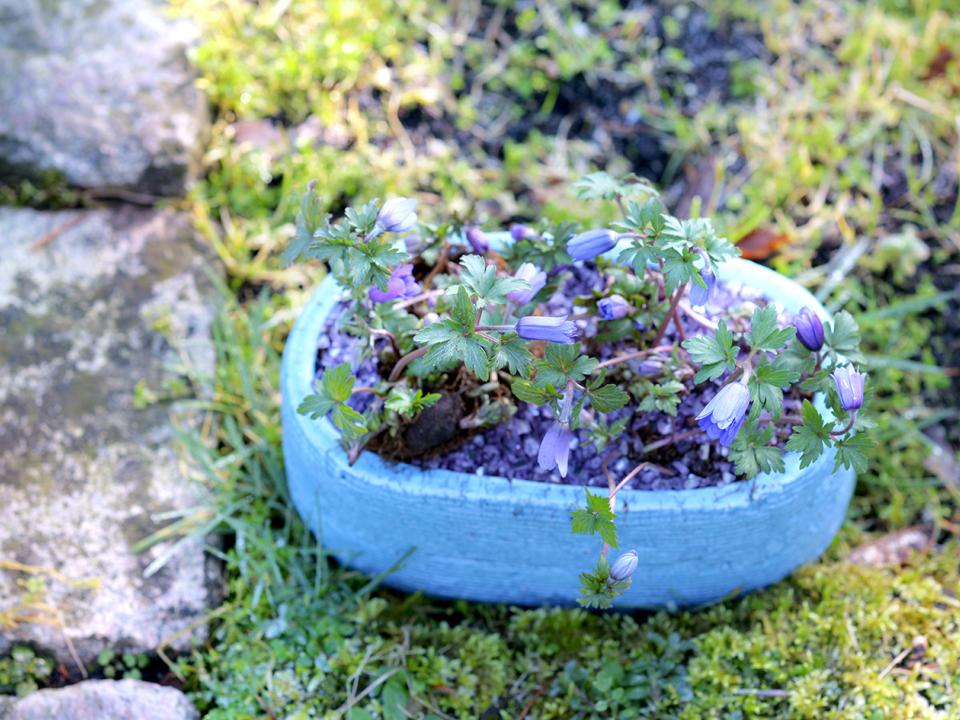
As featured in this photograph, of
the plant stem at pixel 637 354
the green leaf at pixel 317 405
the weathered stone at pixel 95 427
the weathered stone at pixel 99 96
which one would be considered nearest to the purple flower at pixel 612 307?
the plant stem at pixel 637 354

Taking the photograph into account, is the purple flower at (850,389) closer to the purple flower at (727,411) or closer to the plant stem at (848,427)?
the plant stem at (848,427)

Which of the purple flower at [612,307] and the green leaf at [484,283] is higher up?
the green leaf at [484,283]

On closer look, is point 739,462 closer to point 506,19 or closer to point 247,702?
point 247,702

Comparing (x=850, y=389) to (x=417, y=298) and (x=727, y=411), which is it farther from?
(x=417, y=298)

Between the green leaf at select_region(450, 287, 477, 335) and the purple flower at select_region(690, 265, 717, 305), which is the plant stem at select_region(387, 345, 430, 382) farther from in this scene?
the purple flower at select_region(690, 265, 717, 305)

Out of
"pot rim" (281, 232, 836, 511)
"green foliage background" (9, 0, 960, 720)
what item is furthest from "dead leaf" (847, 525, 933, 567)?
"pot rim" (281, 232, 836, 511)

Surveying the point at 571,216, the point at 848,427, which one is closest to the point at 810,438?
the point at 848,427
